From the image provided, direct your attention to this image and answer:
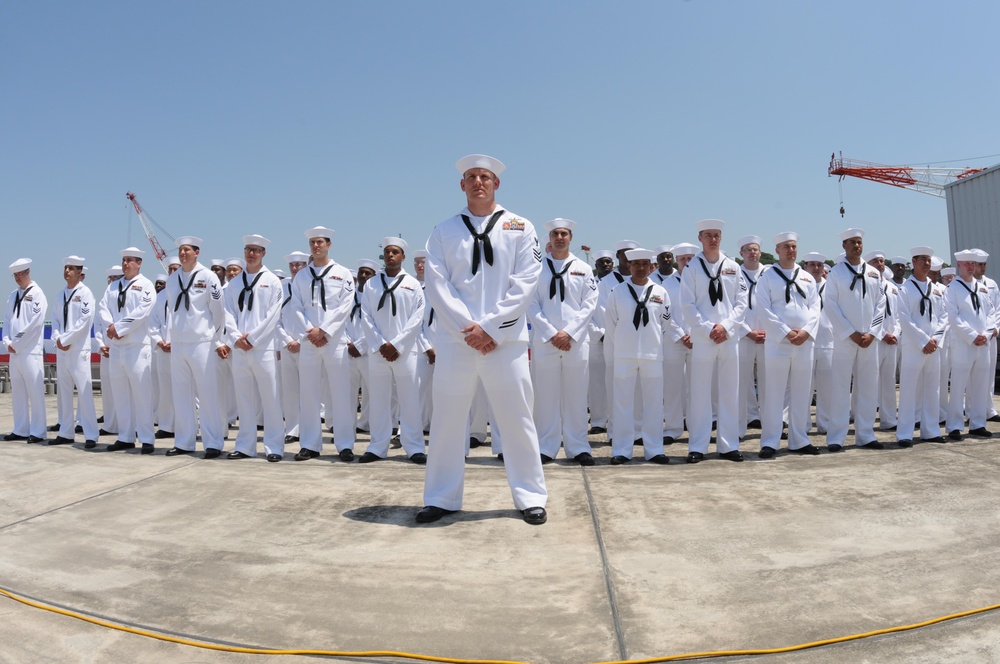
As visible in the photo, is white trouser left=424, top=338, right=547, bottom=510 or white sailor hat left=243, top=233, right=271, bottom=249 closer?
white trouser left=424, top=338, right=547, bottom=510

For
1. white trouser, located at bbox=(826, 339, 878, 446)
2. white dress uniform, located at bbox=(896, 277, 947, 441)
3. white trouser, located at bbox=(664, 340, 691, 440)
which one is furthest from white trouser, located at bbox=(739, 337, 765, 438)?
white dress uniform, located at bbox=(896, 277, 947, 441)

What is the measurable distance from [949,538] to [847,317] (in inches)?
151

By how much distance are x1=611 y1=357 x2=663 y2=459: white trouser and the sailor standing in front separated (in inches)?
91.0

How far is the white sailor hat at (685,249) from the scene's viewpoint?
9.55 meters

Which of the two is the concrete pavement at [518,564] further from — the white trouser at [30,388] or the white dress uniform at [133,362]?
the white trouser at [30,388]

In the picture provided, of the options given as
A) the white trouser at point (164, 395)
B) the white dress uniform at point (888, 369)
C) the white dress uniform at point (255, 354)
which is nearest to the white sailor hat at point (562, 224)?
the white dress uniform at point (255, 354)

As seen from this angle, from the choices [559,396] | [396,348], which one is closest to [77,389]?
[396,348]

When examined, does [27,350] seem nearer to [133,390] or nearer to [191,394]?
[133,390]

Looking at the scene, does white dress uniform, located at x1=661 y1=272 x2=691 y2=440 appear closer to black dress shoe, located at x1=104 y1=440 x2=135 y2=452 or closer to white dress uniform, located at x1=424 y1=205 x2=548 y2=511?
white dress uniform, located at x1=424 y1=205 x2=548 y2=511

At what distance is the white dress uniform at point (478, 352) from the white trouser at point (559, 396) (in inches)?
90.0

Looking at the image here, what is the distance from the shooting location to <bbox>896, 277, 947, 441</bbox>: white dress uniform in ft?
27.1

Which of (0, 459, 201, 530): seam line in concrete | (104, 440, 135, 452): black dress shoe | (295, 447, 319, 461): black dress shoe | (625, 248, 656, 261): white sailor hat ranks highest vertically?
(625, 248, 656, 261): white sailor hat

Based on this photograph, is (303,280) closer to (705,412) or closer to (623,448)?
(623,448)

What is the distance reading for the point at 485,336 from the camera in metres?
4.96
